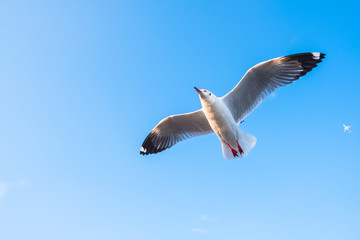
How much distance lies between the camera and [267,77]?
5125 mm

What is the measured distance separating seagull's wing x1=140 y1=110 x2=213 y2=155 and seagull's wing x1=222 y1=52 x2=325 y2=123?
61 centimetres

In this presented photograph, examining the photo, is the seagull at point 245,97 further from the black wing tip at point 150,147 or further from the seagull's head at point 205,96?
the black wing tip at point 150,147

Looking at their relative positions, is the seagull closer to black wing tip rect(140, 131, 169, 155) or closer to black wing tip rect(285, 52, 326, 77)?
black wing tip rect(285, 52, 326, 77)

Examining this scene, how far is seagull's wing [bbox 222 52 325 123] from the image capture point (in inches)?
197

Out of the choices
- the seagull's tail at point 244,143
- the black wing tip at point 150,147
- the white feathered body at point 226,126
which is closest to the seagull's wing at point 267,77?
the white feathered body at point 226,126

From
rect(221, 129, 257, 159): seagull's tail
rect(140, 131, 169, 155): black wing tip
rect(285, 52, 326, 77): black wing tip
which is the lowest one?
rect(221, 129, 257, 159): seagull's tail

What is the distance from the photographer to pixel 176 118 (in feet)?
18.7

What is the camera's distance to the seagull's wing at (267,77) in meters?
5.00

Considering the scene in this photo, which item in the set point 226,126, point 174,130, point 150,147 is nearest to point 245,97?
point 226,126

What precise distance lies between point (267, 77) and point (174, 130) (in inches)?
69.5

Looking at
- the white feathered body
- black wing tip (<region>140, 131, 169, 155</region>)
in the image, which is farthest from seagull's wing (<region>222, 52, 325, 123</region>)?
black wing tip (<region>140, 131, 169, 155</region>)

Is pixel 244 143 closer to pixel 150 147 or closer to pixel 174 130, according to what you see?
pixel 174 130

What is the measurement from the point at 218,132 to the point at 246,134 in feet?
1.28

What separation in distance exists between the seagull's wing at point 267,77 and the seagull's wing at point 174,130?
611 millimetres
